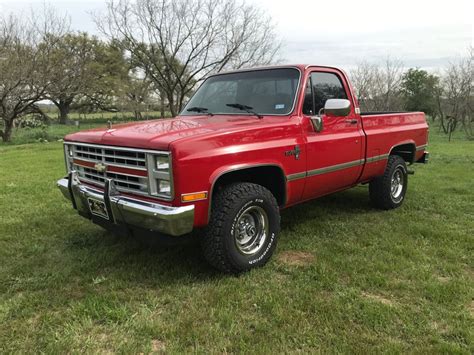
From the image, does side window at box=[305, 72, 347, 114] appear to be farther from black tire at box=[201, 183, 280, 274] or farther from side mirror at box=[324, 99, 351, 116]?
black tire at box=[201, 183, 280, 274]

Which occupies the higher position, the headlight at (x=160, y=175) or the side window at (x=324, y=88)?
the side window at (x=324, y=88)

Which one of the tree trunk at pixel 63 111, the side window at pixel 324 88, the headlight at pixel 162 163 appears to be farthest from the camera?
the tree trunk at pixel 63 111

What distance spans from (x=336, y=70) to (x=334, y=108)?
1.08m

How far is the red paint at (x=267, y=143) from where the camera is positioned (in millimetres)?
3117

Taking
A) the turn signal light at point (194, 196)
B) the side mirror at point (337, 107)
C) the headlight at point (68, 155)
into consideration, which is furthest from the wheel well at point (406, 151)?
the headlight at point (68, 155)

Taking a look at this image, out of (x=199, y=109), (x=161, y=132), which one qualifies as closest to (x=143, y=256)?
(x=161, y=132)

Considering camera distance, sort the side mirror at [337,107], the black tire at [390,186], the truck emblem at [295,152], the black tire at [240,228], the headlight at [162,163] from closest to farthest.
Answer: the headlight at [162,163] → the black tire at [240,228] → the truck emblem at [295,152] → the side mirror at [337,107] → the black tire at [390,186]

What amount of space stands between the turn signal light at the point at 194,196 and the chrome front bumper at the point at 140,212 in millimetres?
56

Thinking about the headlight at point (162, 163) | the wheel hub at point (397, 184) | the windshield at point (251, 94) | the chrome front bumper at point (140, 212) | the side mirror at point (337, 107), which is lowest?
the wheel hub at point (397, 184)

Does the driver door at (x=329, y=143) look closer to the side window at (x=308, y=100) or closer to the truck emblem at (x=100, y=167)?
the side window at (x=308, y=100)

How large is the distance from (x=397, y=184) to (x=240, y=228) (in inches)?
128

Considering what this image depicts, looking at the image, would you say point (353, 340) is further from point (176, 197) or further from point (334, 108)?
point (334, 108)

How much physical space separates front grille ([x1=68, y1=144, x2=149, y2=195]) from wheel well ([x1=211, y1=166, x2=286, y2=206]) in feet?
2.23

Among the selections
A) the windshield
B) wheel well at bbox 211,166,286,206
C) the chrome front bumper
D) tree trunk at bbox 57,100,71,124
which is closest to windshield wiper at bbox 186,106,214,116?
the windshield
